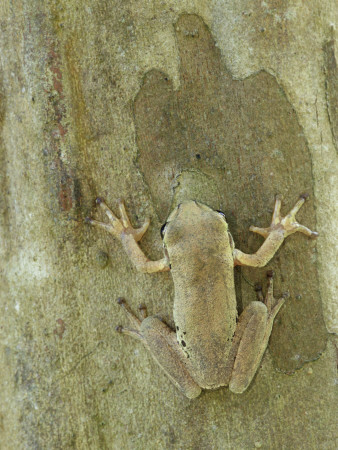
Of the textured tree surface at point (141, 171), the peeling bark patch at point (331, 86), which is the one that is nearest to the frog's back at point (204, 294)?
the textured tree surface at point (141, 171)

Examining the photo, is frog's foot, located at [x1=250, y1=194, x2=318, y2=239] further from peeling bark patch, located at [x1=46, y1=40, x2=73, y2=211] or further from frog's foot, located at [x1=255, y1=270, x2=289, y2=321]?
peeling bark patch, located at [x1=46, y1=40, x2=73, y2=211]

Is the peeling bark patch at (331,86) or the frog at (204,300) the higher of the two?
the peeling bark patch at (331,86)

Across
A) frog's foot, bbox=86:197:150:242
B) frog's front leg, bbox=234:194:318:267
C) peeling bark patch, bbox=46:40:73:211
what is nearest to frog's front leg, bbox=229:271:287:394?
frog's front leg, bbox=234:194:318:267

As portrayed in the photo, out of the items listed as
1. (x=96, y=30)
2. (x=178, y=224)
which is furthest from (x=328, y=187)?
(x=96, y=30)

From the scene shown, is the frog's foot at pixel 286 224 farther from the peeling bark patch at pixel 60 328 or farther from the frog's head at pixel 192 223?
the peeling bark patch at pixel 60 328

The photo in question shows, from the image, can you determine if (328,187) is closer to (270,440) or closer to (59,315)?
(270,440)
